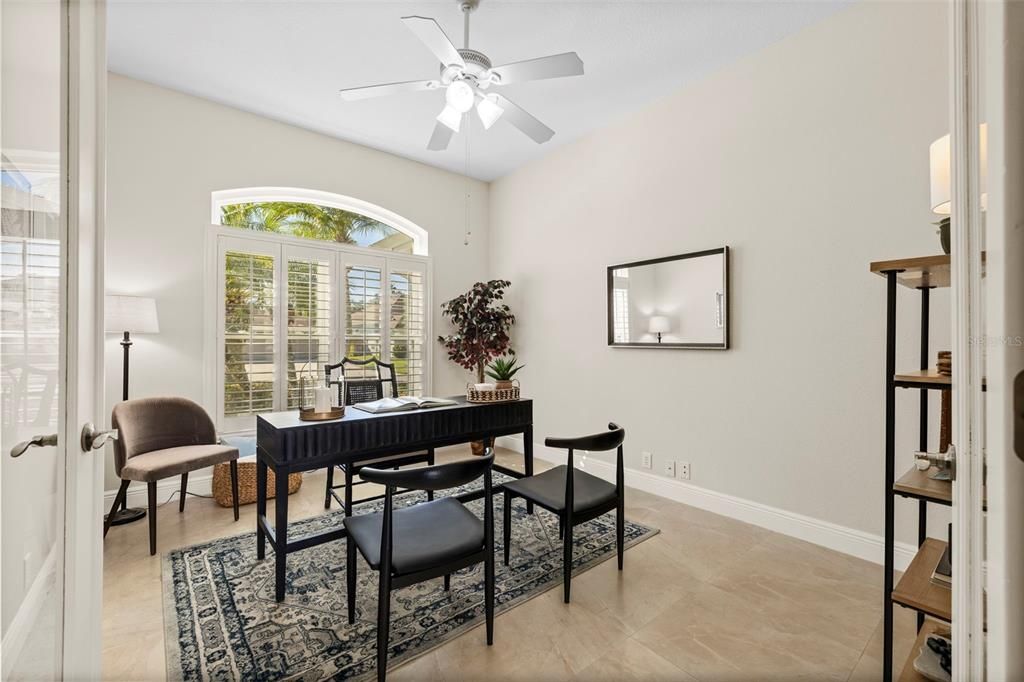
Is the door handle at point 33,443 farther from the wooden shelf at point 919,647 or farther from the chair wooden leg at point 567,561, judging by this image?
the wooden shelf at point 919,647

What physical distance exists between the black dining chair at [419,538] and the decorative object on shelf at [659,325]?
205 cm

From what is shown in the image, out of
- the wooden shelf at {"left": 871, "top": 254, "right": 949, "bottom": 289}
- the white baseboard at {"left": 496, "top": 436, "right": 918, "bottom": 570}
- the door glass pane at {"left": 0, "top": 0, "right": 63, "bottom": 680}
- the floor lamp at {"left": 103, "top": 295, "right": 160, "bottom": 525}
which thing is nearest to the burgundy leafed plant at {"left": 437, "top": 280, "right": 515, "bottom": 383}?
the white baseboard at {"left": 496, "top": 436, "right": 918, "bottom": 570}

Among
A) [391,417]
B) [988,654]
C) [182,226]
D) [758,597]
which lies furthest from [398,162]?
[988,654]

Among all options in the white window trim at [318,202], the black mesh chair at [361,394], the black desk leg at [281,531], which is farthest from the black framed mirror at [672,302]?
the black desk leg at [281,531]

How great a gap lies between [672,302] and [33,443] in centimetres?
318

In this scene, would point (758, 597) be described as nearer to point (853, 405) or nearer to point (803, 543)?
point (803, 543)

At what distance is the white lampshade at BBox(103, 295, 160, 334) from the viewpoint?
2.61 m

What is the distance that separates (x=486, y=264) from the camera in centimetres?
504

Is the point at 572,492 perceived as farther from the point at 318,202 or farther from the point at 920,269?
the point at 318,202

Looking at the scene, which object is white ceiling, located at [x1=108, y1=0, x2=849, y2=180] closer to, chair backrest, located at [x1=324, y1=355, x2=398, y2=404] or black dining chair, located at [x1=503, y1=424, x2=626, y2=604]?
chair backrest, located at [x1=324, y1=355, x2=398, y2=404]

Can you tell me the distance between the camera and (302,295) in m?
3.75

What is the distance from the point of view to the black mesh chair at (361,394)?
8.49 ft

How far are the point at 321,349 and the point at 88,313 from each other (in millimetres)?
2777

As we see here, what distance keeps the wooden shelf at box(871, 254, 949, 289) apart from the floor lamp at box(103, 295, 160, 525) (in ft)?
12.1
